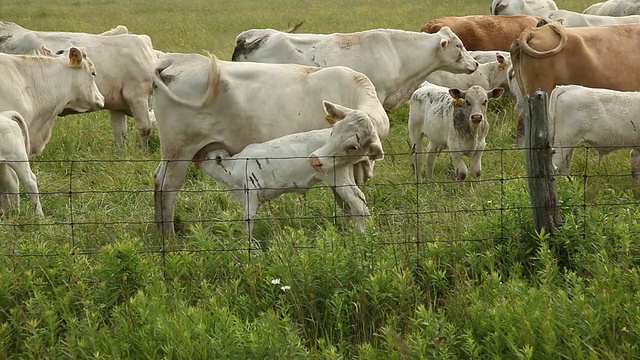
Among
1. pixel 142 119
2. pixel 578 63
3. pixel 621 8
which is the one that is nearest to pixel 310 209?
pixel 578 63

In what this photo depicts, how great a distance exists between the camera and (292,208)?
7.94 m

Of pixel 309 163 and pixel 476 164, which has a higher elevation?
pixel 309 163

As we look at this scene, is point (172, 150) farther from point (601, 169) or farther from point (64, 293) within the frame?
point (601, 169)

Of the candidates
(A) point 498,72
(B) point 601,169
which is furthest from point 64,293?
(A) point 498,72

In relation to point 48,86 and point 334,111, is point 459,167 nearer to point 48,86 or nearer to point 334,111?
point 334,111

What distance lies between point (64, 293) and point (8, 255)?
0.68m

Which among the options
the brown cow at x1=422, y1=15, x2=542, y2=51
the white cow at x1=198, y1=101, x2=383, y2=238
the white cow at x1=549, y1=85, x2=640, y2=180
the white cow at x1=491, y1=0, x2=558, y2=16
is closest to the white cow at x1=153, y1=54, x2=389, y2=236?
the white cow at x1=198, y1=101, x2=383, y2=238

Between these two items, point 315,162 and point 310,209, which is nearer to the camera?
point 315,162

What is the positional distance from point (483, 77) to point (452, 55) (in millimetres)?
1471

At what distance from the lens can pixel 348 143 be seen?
23.1 ft

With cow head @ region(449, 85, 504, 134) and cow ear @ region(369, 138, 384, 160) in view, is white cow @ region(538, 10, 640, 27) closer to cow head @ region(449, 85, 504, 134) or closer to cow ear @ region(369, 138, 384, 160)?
cow head @ region(449, 85, 504, 134)

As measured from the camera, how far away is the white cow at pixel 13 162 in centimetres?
802

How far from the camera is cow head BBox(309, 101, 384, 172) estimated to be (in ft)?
23.0

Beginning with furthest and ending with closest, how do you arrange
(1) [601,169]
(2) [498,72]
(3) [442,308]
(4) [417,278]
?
1. (2) [498,72]
2. (1) [601,169]
3. (4) [417,278]
4. (3) [442,308]
